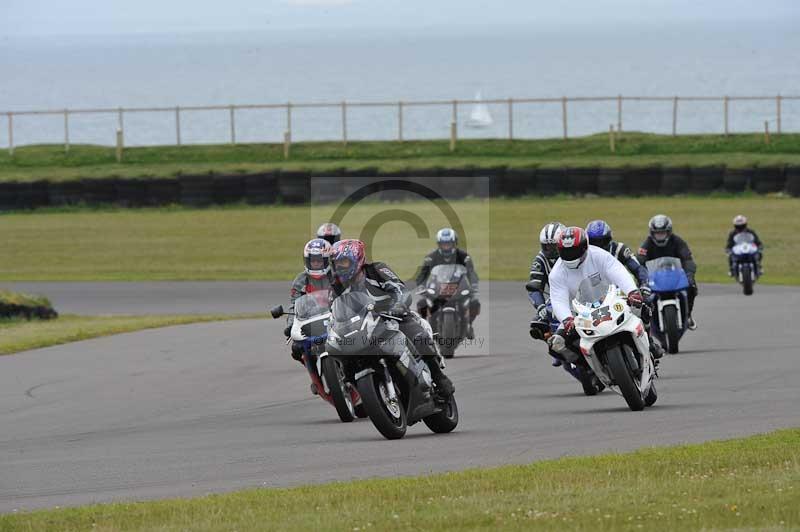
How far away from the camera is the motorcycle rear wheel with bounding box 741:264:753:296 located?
27.9m

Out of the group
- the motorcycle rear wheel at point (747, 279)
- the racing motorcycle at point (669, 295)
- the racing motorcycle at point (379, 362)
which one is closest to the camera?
the racing motorcycle at point (379, 362)

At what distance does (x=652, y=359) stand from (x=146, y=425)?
484cm

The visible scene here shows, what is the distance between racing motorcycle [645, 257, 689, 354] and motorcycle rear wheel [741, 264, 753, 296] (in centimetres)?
916

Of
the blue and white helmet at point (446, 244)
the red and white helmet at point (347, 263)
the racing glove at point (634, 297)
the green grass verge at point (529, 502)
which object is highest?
the red and white helmet at point (347, 263)

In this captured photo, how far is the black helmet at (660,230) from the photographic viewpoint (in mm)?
18875

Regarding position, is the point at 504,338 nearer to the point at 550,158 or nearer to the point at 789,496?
the point at 789,496

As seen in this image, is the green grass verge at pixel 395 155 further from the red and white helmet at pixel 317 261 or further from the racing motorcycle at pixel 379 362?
the racing motorcycle at pixel 379 362

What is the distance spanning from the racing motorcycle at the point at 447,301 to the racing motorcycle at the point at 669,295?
2435 mm

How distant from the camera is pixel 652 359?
13695mm

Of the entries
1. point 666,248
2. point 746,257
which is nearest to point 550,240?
point 666,248

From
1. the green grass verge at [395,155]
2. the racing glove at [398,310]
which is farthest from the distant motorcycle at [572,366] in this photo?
the green grass verge at [395,155]

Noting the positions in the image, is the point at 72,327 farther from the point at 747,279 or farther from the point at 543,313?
the point at 747,279

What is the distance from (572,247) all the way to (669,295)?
5.76m

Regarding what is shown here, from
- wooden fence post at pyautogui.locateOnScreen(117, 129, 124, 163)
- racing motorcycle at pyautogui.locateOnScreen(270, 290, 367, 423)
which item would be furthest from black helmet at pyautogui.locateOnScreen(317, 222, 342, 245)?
wooden fence post at pyautogui.locateOnScreen(117, 129, 124, 163)
